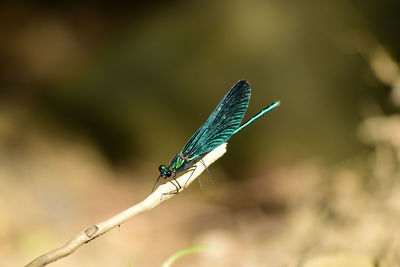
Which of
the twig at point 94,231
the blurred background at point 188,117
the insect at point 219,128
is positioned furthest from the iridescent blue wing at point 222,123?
the blurred background at point 188,117

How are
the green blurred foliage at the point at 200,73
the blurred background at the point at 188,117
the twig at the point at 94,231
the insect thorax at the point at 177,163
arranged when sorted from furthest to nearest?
the green blurred foliage at the point at 200,73, the blurred background at the point at 188,117, the insect thorax at the point at 177,163, the twig at the point at 94,231

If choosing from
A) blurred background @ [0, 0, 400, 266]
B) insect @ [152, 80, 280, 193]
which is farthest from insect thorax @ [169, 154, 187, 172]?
blurred background @ [0, 0, 400, 266]

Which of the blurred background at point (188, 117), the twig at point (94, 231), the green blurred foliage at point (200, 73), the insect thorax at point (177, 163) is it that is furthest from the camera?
the green blurred foliage at point (200, 73)

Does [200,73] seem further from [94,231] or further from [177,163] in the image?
[94,231]

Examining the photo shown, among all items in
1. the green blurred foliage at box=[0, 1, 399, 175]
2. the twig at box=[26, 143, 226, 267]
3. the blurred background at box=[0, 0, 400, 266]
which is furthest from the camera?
the green blurred foliage at box=[0, 1, 399, 175]

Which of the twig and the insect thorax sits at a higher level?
the twig

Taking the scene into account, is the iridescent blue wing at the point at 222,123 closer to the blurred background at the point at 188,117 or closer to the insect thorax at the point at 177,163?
the insect thorax at the point at 177,163

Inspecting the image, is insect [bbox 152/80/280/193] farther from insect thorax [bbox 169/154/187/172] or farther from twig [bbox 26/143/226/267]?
twig [bbox 26/143/226/267]
